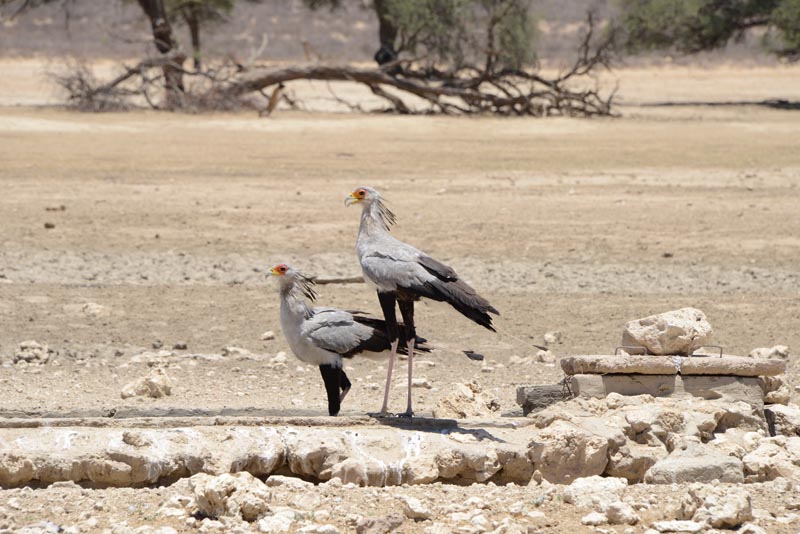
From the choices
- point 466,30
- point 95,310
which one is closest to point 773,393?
point 95,310

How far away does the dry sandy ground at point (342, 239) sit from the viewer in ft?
32.0

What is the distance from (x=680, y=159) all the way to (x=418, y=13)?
11.9 m

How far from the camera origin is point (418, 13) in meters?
31.4

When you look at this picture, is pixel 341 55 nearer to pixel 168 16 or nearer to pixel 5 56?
pixel 5 56

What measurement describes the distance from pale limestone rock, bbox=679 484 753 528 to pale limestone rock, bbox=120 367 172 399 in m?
3.92

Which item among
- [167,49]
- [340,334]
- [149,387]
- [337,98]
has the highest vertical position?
[340,334]

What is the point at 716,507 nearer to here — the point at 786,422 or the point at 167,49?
the point at 786,422

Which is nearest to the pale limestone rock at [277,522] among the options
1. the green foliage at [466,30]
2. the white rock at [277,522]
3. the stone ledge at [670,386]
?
the white rock at [277,522]

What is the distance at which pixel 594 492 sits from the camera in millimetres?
6199

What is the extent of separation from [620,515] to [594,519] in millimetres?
118

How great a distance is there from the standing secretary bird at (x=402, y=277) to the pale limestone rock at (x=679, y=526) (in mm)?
1447

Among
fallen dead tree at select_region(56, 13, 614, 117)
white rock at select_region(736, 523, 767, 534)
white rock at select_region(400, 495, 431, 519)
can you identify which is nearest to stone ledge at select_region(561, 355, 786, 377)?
white rock at select_region(736, 523, 767, 534)

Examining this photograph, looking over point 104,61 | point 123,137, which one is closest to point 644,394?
point 123,137

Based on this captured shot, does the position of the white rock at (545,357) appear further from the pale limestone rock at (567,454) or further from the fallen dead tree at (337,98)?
the fallen dead tree at (337,98)
